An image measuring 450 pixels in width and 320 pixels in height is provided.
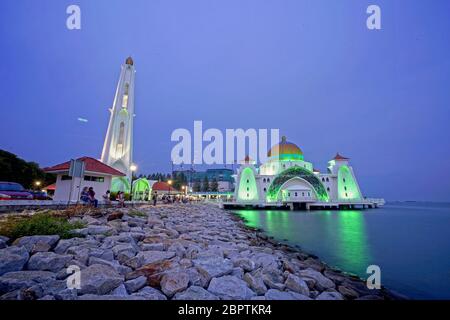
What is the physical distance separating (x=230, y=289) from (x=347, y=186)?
197 feet

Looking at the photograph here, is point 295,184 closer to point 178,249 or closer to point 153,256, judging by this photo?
point 178,249

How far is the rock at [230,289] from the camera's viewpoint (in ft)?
10.8

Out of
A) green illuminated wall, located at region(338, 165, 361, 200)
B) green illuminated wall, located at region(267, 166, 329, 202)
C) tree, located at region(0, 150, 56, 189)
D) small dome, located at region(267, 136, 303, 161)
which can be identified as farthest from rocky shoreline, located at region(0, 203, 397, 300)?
green illuminated wall, located at region(338, 165, 361, 200)

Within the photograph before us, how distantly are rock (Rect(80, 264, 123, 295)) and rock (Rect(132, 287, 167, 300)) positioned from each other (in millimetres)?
385

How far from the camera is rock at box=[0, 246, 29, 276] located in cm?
328

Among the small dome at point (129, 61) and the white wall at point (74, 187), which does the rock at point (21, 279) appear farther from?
the small dome at point (129, 61)

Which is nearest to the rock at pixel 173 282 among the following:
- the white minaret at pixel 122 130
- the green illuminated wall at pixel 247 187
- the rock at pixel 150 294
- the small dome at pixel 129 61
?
the rock at pixel 150 294

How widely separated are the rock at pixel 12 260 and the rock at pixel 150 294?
2015mm

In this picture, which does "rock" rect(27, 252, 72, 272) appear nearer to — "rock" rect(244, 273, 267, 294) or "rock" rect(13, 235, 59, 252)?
"rock" rect(13, 235, 59, 252)

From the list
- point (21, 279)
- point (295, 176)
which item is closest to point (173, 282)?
point (21, 279)

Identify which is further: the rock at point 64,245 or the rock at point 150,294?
the rock at point 64,245

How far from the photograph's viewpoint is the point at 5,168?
100ft

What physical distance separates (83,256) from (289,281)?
12.6 feet
